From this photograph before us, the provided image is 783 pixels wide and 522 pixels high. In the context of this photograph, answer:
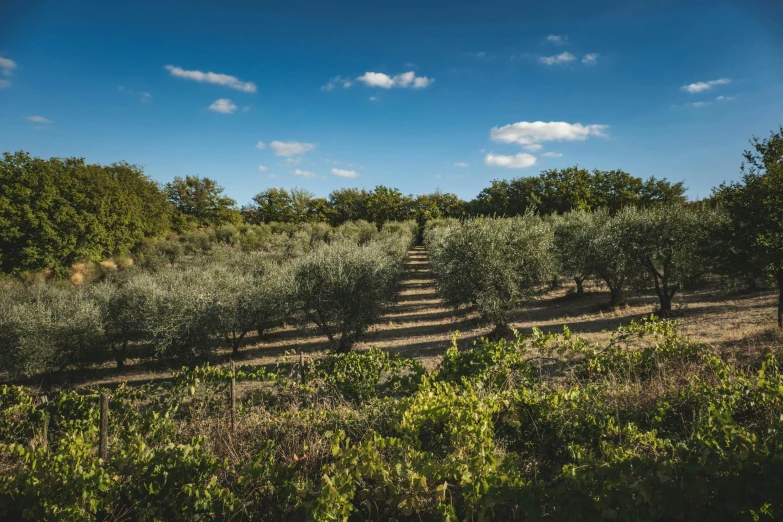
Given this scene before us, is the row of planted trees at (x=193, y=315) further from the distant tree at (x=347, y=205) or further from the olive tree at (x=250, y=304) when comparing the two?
the distant tree at (x=347, y=205)

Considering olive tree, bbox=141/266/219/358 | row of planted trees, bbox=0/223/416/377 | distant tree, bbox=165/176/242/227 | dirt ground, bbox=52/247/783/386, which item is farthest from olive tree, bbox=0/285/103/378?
distant tree, bbox=165/176/242/227

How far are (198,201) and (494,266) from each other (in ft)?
207

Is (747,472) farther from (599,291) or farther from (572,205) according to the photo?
(572,205)

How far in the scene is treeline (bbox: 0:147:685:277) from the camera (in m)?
37.9

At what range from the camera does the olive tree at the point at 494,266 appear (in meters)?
19.5

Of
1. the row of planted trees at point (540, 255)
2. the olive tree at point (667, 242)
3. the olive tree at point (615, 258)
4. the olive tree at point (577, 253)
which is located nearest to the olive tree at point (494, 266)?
the row of planted trees at point (540, 255)

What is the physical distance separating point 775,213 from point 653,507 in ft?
58.8

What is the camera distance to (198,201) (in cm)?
6612

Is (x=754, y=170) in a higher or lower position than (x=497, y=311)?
higher

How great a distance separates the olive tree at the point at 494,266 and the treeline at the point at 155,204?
9.18 metres

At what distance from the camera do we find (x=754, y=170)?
1625 centimetres

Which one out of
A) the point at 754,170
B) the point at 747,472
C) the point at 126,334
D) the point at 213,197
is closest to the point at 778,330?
the point at 754,170

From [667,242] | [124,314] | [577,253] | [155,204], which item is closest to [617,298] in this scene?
[577,253]

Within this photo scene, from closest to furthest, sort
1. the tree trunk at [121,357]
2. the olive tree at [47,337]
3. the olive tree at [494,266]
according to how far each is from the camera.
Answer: the olive tree at [47,337]
the olive tree at [494,266]
the tree trunk at [121,357]
